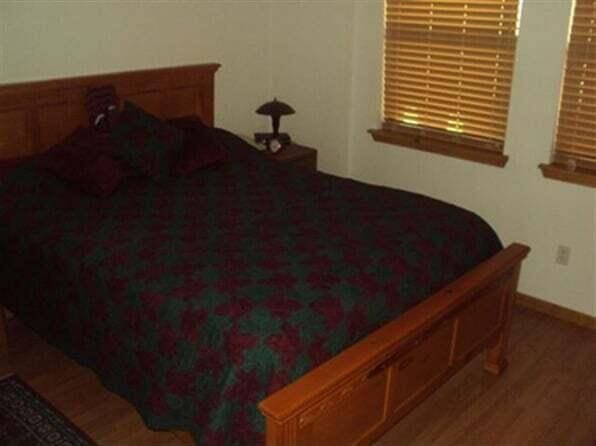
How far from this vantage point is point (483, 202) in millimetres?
3963

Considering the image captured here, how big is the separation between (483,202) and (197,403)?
2.42 metres

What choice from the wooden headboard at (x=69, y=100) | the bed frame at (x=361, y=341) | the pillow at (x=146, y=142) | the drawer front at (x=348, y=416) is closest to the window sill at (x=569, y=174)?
the bed frame at (x=361, y=341)

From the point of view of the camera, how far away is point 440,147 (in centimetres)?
404

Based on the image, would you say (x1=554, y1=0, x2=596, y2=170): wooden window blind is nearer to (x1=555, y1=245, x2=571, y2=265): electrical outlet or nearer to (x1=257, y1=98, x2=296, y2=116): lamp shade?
(x1=555, y1=245, x2=571, y2=265): electrical outlet

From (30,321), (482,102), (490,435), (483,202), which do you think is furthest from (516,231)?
(30,321)

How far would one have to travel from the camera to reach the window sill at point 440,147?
150 inches

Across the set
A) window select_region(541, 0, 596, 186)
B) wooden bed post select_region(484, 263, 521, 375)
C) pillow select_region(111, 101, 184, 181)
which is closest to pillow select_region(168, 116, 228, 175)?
pillow select_region(111, 101, 184, 181)

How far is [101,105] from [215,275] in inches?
68.2

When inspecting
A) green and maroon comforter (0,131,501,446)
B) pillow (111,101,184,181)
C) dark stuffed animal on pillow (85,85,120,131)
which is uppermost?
dark stuffed animal on pillow (85,85,120,131)

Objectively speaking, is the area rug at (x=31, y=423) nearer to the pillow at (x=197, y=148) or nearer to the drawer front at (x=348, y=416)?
the drawer front at (x=348, y=416)

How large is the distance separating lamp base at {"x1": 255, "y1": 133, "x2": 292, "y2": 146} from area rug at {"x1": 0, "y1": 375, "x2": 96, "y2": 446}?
221 centimetres

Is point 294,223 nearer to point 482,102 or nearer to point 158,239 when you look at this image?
point 158,239

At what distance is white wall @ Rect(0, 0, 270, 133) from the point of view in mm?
3363

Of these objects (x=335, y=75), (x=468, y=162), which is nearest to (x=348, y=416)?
(x=468, y=162)
